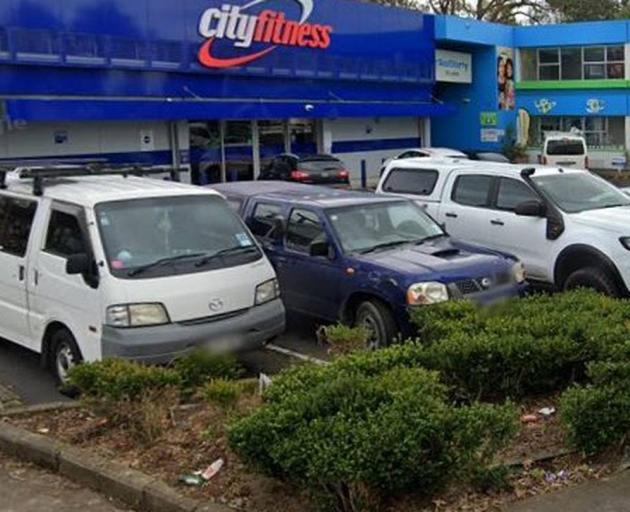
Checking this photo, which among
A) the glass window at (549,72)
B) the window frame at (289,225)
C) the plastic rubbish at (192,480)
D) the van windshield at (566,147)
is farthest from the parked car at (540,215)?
the glass window at (549,72)

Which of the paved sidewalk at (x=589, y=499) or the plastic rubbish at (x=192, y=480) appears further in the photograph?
the plastic rubbish at (x=192, y=480)

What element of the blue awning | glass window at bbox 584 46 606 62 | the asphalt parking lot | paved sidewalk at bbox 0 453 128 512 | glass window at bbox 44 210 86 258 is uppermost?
glass window at bbox 584 46 606 62

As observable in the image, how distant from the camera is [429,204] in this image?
11930 millimetres

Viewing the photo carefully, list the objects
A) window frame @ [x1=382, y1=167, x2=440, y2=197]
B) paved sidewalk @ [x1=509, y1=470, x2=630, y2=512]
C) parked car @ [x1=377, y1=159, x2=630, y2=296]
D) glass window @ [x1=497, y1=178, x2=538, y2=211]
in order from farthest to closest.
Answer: window frame @ [x1=382, y1=167, x2=440, y2=197]
glass window @ [x1=497, y1=178, x2=538, y2=211]
parked car @ [x1=377, y1=159, x2=630, y2=296]
paved sidewalk @ [x1=509, y1=470, x2=630, y2=512]

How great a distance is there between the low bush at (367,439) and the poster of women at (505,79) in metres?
38.8

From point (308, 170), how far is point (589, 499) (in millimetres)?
21982

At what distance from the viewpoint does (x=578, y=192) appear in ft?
35.7

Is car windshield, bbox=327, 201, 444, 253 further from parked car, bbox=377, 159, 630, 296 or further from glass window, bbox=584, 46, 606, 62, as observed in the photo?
glass window, bbox=584, 46, 606, 62

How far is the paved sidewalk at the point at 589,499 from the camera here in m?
4.21

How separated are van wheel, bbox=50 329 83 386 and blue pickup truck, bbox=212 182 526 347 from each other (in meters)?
2.63

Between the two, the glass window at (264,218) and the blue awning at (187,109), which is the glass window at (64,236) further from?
the blue awning at (187,109)

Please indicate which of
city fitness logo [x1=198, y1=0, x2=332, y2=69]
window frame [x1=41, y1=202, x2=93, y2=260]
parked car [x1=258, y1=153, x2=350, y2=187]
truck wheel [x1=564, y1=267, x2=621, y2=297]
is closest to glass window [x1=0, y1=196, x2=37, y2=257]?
window frame [x1=41, y1=202, x2=93, y2=260]

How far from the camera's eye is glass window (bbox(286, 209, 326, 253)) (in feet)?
30.3

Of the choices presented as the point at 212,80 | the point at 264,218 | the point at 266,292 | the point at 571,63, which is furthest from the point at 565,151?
the point at 266,292
